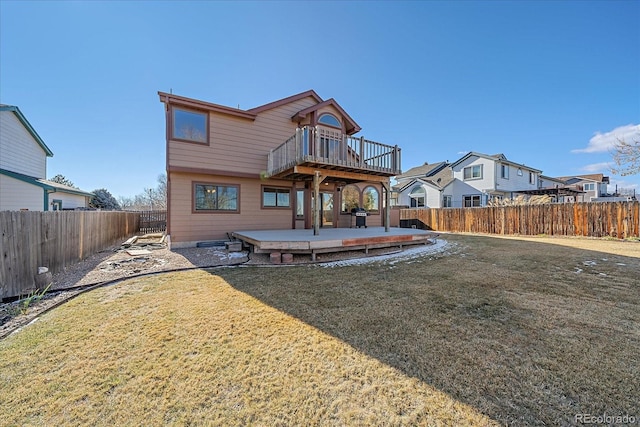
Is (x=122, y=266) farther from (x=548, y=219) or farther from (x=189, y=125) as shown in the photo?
(x=548, y=219)

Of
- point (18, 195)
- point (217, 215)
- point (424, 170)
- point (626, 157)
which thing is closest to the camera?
point (217, 215)

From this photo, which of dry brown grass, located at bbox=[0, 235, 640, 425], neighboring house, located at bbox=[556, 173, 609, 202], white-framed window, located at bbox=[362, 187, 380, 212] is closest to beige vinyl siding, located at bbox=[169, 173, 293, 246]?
white-framed window, located at bbox=[362, 187, 380, 212]

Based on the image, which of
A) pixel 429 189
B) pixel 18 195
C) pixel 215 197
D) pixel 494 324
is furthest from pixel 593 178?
pixel 18 195

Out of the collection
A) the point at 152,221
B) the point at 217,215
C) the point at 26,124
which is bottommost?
the point at 152,221

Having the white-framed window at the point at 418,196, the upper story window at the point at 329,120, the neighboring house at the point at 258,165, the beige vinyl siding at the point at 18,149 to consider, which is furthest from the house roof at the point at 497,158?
the beige vinyl siding at the point at 18,149

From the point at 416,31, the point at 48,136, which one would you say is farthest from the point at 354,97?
the point at 48,136

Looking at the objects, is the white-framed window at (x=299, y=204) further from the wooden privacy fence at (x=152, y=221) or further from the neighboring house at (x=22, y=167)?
the neighboring house at (x=22, y=167)

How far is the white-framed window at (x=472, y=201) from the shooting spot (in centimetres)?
2341

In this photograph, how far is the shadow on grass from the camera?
188 cm

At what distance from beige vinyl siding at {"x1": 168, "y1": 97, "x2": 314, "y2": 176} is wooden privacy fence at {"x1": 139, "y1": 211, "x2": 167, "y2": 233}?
993 centimetres

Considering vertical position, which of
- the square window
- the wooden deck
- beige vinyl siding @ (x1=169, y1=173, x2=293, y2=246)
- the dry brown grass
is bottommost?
the dry brown grass

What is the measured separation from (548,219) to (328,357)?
52.9 ft

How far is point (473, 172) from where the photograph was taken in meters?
23.6

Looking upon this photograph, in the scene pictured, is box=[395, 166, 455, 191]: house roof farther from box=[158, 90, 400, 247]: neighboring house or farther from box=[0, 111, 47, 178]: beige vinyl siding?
box=[0, 111, 47, 178]: beige vinyl siding
